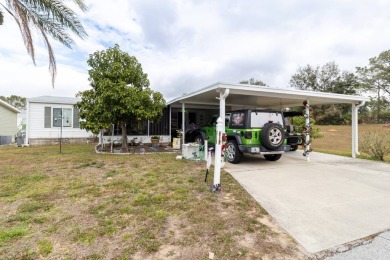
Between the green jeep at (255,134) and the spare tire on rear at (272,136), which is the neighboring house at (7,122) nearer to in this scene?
the green jeep at (255,134)

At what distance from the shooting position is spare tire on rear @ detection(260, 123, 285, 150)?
6.21 meters

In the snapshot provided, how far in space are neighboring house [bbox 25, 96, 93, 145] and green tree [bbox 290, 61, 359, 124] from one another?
→ 90.2 feet

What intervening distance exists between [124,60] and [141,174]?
6049mm

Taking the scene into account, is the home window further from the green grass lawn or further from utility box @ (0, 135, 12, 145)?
the green grass lawn

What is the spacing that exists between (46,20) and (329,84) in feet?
115

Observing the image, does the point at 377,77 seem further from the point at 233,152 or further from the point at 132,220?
the point at 132,220

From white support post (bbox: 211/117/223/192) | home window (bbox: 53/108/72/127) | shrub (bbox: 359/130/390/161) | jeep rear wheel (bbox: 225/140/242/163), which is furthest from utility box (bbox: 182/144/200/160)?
home window (bbox: 53/108/72/127)

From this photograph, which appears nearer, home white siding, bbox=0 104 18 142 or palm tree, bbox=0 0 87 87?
palm tree, bbox=0 0 87 87

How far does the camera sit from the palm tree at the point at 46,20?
5031 mm

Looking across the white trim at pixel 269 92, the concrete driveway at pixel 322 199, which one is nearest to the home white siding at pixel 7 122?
the white trim at pixel 269 92

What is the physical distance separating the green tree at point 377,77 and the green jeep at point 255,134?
1199 inches

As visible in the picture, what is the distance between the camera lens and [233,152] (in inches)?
272

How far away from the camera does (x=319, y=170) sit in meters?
6.05

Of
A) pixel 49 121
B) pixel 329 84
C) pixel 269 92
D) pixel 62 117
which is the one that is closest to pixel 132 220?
pixel 269 92
